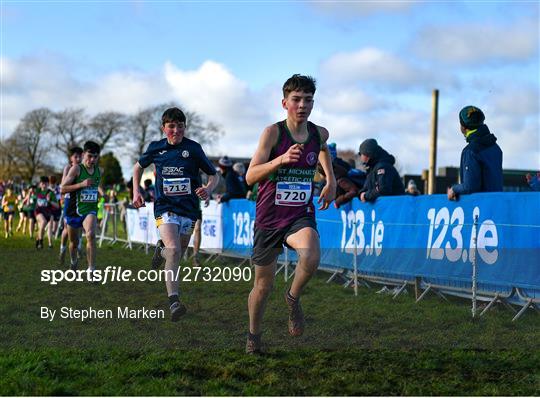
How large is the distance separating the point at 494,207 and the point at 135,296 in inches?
184

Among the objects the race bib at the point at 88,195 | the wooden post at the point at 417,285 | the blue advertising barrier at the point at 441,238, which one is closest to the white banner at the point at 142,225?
the race bib at the point at 88,195

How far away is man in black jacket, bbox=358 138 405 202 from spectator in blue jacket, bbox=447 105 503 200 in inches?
68.1

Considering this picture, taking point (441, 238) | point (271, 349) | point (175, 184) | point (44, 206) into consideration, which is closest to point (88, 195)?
point (175, 184)

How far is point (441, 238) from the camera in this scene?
32.0ft

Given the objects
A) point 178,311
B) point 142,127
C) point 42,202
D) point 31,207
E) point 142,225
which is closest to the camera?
point 178,311

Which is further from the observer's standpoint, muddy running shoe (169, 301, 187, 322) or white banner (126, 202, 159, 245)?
white banner (126, 202, 159, 245)

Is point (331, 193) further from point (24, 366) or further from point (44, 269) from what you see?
point (44, 269)

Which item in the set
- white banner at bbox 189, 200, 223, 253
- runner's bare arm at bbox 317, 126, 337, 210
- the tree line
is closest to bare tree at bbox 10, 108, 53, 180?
the tree line

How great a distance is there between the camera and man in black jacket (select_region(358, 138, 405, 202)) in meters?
11.1

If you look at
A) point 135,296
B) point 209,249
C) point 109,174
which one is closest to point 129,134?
point 109,174

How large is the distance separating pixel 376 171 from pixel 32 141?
74.5m

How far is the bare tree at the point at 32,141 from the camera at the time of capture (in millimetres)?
79812

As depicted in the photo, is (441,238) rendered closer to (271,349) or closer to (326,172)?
(326,172)

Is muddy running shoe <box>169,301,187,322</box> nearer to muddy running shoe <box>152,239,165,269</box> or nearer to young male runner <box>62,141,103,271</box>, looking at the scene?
muddy running shoe <box>152,239,165,269</box>
